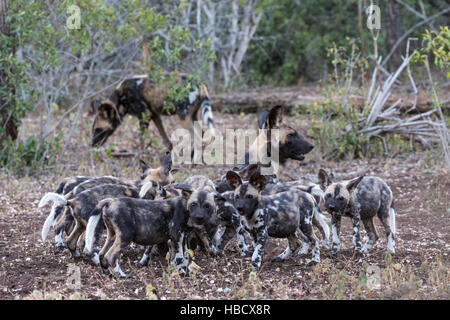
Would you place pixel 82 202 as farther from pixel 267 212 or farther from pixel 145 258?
pixel 267 212

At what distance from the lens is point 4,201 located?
7.95 m

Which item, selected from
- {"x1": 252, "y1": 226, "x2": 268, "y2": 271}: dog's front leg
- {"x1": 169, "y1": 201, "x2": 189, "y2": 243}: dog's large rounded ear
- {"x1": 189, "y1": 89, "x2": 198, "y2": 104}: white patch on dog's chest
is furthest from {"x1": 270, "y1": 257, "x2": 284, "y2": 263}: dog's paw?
{"x1": 189, "y1": 89, "x2": 198, "y2": 104}: white patch on dog's chest

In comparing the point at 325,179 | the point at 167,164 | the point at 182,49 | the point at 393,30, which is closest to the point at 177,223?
the point at 167,164

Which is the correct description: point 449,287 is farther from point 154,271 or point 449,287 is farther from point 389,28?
point 389,28

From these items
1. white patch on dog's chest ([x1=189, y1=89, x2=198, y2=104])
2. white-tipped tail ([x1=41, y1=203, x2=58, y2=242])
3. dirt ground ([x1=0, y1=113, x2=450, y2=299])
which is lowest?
dirt ground ([x1=0, y1=113, x2=450, y2=299])

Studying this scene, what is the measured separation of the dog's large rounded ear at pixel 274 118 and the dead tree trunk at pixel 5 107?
3.76m

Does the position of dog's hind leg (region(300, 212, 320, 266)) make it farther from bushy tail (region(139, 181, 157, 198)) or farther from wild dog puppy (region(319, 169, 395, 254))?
bushy tail (region(139, 181, 157, 198))

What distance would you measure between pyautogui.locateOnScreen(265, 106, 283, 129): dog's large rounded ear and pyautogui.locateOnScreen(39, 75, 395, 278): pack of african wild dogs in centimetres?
61

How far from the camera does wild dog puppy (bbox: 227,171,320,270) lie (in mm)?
5304

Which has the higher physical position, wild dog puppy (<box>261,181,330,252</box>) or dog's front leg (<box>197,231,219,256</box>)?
wild dog puppy (<box>261,181,330,252</box>)

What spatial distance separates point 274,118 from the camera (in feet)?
23.4

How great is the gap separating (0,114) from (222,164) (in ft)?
10.4
